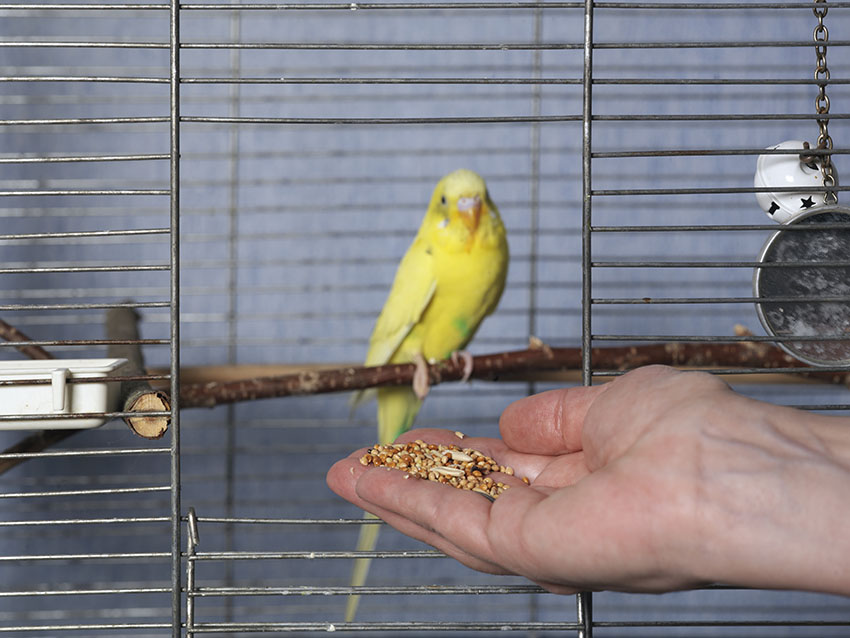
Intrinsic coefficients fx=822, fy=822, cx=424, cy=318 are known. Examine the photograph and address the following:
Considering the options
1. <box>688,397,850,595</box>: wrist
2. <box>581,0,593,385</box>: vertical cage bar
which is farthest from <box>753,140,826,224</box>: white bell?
<box>688,397,850,595</box>: wrist

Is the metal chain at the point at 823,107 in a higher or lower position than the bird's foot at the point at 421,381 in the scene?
higher

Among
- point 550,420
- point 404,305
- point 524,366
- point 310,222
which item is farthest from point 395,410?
point 550,420

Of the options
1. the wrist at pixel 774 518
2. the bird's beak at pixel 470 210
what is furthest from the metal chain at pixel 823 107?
the bird's beak at pixel 470 210

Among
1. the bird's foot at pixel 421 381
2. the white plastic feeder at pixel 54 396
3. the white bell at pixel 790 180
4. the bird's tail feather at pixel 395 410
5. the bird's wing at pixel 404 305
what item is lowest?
the bird's tail feather at pixel 395 410

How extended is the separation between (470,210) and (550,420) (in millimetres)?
659

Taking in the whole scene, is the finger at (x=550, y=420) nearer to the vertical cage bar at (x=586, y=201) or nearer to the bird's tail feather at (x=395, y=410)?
the vertical cage bar at (x=586, y=201)

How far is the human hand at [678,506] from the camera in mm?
464

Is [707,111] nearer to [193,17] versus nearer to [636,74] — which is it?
[636,74]

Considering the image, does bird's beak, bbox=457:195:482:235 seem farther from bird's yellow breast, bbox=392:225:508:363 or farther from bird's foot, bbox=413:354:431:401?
bird's foot, bbox=413:354:431:401

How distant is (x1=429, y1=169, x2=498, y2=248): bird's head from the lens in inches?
50.9

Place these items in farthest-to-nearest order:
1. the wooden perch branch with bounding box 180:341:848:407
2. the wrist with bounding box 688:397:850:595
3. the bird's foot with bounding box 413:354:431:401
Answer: the bird's foot with bounding box 413:354:431:401 → the wooden perch branch with bounding box 180:341:848:407 → the wrist with bounding box 688:397:850:595

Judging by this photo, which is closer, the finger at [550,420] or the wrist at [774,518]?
the wrist at [774,518]

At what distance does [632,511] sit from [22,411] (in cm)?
50

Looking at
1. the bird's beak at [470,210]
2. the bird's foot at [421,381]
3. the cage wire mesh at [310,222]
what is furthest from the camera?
the cage wire mesh at [310,222]
